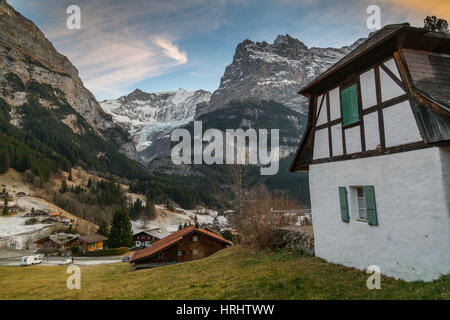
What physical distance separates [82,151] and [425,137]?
651 ft

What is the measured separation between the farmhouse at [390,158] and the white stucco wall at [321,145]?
0.04m

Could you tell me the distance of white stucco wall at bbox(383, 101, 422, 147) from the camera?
7.89m

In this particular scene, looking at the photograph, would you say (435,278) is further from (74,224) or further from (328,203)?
(74,224)

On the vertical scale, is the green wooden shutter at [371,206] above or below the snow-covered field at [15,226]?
above

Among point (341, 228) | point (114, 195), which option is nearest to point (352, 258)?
point (341, 228)

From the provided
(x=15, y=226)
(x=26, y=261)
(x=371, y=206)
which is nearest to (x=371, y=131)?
(x=371, y=206)

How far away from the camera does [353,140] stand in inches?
395

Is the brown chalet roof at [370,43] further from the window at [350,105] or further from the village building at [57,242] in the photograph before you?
the village building at [57,242]

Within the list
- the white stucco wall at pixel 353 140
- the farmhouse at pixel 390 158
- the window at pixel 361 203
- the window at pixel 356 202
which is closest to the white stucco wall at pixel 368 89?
the farmhouse at pixel 390 158

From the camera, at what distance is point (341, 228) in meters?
10.5

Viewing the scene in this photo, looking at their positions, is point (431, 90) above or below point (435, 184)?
above

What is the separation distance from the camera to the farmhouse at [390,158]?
7348mm

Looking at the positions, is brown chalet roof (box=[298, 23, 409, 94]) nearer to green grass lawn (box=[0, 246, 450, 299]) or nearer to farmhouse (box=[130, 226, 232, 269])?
green grass lawn (box=[0, 246, 450, 299])

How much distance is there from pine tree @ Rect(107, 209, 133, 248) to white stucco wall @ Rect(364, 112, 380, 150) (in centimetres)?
6852
